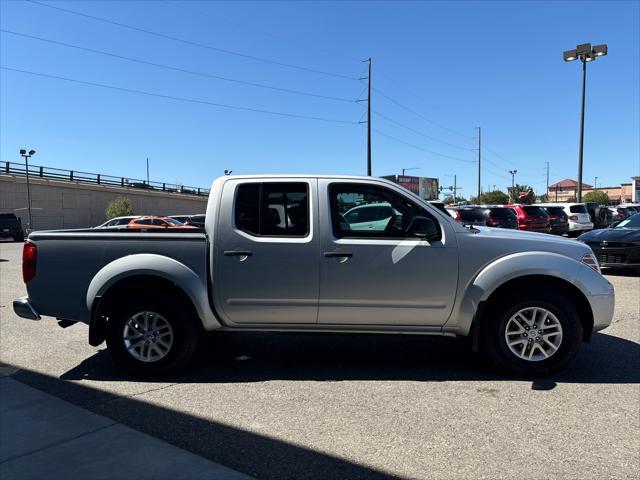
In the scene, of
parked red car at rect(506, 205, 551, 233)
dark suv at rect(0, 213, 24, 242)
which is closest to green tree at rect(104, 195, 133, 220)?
dark suv at rect(0, 213, 24, 242)

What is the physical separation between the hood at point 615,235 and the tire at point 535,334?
7.51 m

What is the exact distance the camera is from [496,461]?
3.12 metres

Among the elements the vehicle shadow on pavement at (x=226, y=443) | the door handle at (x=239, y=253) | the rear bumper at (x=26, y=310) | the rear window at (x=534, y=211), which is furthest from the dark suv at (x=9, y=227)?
the door handle at (x=239, y=253)

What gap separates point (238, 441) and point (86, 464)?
3.11 feet

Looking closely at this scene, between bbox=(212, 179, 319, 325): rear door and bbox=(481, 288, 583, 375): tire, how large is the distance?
67.7 inches

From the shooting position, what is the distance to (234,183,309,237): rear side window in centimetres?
475

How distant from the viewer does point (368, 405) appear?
13.3 ft

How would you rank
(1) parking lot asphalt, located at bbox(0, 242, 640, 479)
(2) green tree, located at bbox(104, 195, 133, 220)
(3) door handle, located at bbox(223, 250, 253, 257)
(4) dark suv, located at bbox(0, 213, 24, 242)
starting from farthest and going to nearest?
(2) green tree, located at bbox(104, 195, 133, 220) < (4) dark suv, located at bbox(0, 213, 24, 242) < (3) door handle, located at bbox(223, 250, 253, 257) < (1) parking lot asphalt, located at bbox(0, 242, 640, 479)

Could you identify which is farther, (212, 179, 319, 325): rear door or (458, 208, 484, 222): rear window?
(458, 208, 484, 222): rear window

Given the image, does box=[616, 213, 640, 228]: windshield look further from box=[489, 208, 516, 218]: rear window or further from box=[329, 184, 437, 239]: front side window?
box=[329, 184, 437, 239]: front side window

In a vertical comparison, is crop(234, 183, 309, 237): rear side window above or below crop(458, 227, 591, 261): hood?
above

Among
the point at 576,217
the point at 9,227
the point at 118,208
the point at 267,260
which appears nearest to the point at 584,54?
the point at 576,217

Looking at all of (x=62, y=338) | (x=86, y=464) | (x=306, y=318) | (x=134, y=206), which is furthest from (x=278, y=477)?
(x=134, y=206)

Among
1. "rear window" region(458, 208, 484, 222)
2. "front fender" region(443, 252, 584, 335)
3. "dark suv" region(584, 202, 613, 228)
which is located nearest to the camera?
"front fender" region(443, 252, 584, 335)
